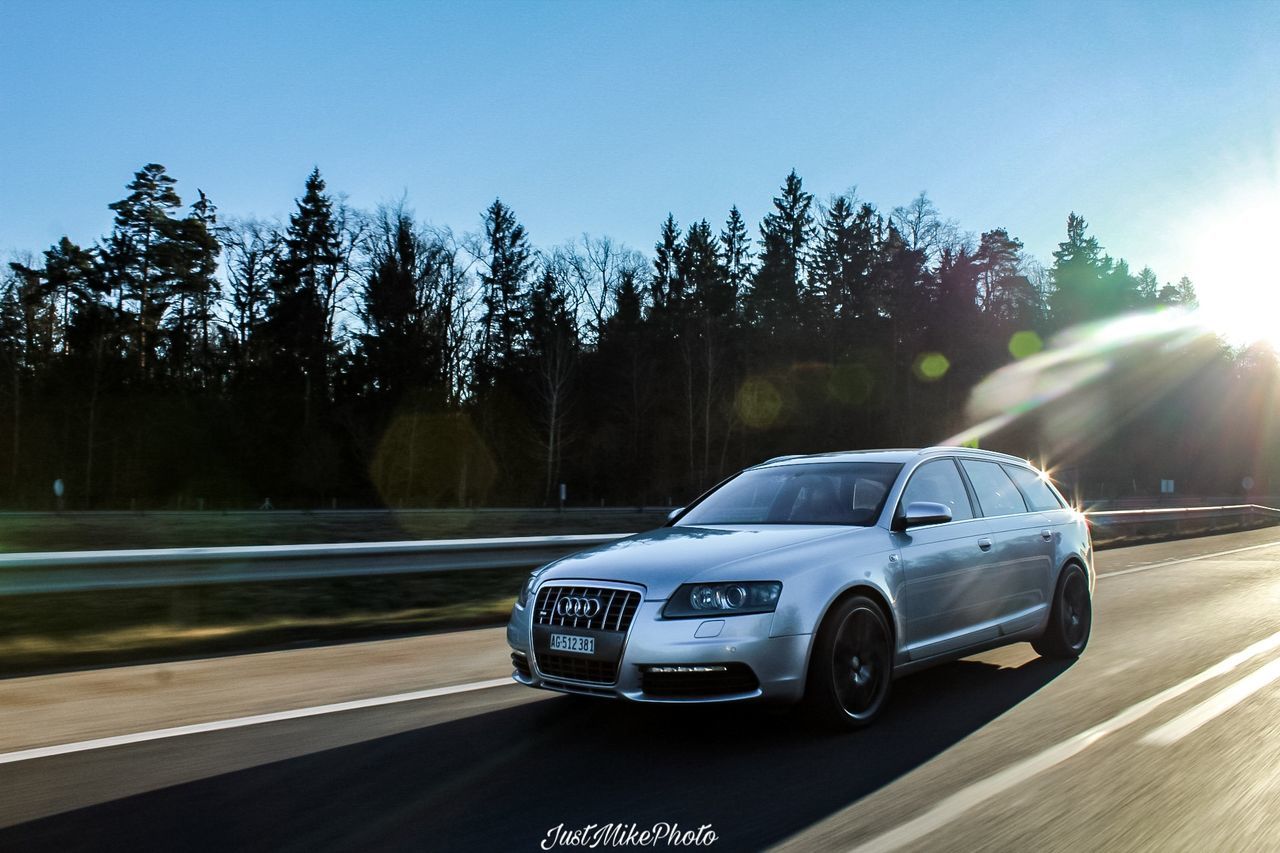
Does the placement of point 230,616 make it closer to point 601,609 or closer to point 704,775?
point 601,609

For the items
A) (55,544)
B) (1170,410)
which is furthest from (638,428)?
(1170,410)

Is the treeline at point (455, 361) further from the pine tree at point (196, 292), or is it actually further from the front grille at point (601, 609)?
the front grille at point (601, 609)

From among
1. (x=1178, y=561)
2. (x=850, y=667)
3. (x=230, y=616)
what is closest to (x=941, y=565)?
(x=850, y=667)

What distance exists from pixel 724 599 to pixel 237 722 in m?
2.76

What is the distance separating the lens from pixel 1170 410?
263 feet

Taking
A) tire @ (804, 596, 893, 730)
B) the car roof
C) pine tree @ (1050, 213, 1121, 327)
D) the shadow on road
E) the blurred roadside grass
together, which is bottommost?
the shadow on road

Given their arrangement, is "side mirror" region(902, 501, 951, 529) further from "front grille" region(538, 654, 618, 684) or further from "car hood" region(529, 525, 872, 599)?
"front grille" region(538, 654, 618, 684)

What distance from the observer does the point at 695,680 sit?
16.0 feet

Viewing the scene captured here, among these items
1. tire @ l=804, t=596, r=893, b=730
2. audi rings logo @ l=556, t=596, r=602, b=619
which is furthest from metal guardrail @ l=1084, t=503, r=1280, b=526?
audi rings logo @ l=556, t=596, r=602, b=619

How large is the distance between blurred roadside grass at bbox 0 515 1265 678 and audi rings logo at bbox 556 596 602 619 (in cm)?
413

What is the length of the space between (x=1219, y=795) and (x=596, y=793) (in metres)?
2.57

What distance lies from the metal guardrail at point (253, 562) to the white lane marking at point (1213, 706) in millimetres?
3542

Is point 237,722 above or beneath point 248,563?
beneath

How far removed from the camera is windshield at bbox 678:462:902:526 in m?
6.21
